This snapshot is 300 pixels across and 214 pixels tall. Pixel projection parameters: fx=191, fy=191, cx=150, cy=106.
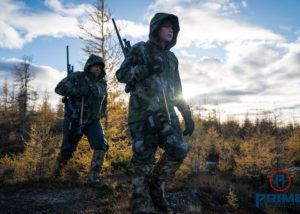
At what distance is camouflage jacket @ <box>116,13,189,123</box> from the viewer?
2.55 m

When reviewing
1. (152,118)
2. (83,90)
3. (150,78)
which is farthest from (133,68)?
(83,90)

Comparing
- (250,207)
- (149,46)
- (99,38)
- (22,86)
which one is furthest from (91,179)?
(22,86)

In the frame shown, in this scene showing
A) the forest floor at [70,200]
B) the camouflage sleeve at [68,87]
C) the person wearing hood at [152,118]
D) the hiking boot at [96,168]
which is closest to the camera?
the person wearing hood at [152,118]

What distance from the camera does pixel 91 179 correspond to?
4.06m

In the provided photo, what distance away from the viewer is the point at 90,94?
13.6 ft

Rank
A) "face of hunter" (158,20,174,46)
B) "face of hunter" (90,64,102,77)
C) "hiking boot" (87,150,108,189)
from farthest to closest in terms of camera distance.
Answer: "face of hunter" (90,64,102,77) < "hiking boot" (87,150,108,189) < "face of hunter" (158,20,174,46)

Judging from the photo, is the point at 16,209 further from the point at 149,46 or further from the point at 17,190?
the point at 149,46

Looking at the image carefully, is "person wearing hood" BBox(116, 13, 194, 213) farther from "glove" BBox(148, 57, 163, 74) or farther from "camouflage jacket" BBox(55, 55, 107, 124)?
"camouflage jacket" BBox(55, 55, 107, 124)

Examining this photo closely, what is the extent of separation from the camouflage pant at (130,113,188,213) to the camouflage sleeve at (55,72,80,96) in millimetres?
2003

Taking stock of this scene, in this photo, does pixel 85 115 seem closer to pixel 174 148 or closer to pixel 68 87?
pixel 68 87

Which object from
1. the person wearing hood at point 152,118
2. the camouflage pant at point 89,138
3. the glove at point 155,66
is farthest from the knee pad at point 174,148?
the camouflage pant at point 89,138

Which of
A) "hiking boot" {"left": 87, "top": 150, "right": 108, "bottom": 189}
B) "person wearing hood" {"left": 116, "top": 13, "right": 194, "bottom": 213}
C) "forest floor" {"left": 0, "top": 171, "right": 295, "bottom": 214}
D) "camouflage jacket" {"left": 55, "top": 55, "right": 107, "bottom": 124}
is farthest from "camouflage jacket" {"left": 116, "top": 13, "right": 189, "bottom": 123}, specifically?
"hiking boot" {"left": 87, "top": 150, "right": 108, "bottom": 189}

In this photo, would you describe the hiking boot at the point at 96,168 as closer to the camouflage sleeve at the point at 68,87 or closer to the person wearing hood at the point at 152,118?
the camouflage sleeve at the point at 68,87

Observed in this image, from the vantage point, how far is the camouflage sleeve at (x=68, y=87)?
154 inches
